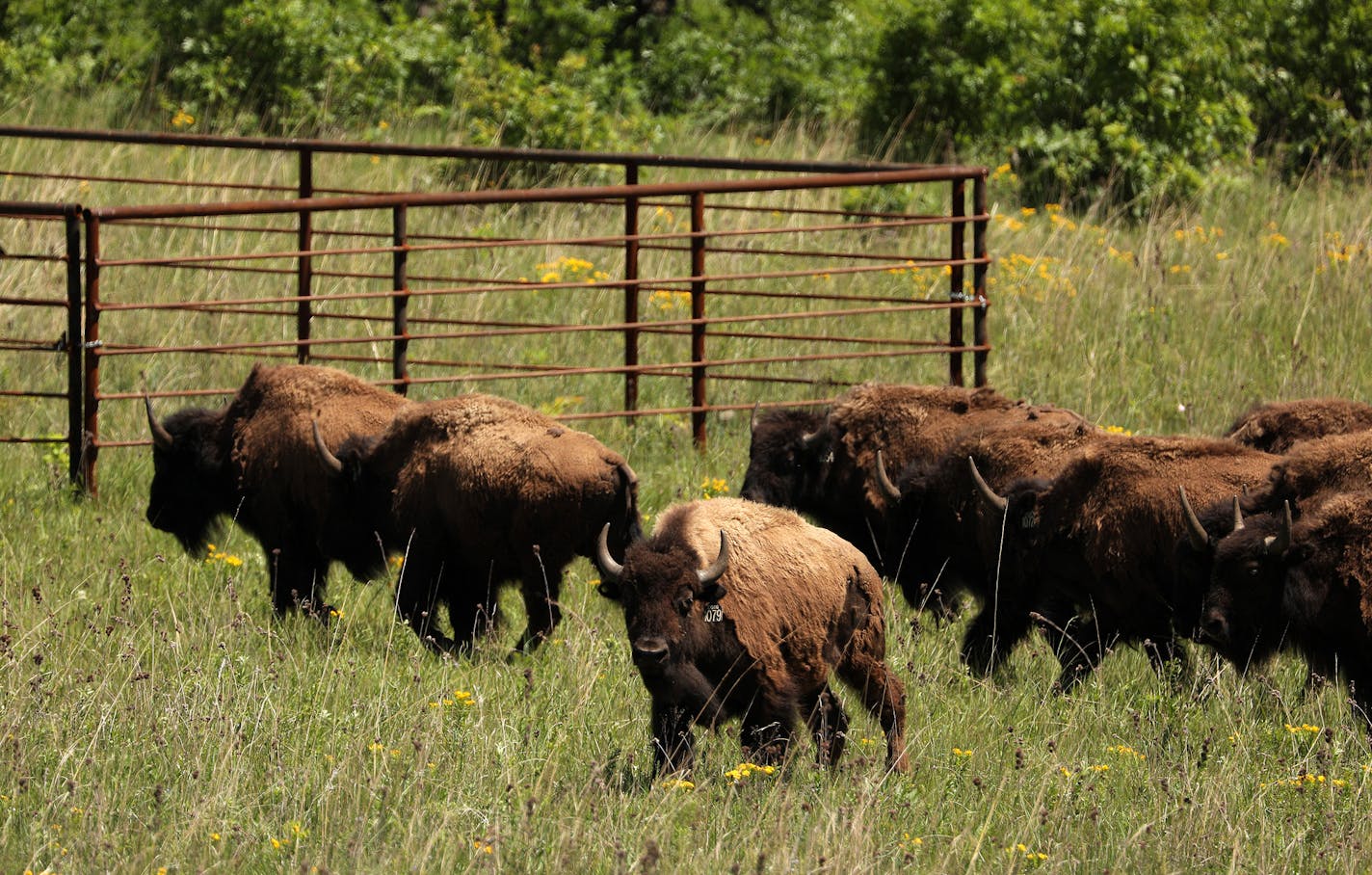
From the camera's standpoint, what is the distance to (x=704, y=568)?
5648 mm

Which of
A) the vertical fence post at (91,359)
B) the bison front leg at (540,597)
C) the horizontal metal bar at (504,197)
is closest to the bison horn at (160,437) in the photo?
the vertical fence post at (91,359)

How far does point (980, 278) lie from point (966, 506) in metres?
3.51

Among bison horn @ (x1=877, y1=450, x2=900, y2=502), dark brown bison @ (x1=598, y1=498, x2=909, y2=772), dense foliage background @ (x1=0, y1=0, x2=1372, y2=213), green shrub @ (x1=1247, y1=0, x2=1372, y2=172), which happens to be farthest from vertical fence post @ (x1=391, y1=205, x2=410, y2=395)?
green shrub @ (x1=1247, y1=0, x2=1372, y2=172)

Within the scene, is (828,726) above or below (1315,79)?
below

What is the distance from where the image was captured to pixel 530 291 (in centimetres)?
1302

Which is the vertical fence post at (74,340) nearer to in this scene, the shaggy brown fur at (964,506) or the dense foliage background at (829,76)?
the shaggy brown fur at (964,506)

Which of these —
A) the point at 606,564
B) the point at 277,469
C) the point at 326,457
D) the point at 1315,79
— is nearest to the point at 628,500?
the point at 606,564

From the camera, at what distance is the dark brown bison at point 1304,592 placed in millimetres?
6242

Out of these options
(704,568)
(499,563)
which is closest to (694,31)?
(499,563)

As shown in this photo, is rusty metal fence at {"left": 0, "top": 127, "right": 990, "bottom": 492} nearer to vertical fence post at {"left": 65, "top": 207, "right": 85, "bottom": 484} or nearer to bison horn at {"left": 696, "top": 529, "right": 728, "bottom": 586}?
vertical fence post at {"left": 65, "top": 207, "right": 85, "bottom": 484}

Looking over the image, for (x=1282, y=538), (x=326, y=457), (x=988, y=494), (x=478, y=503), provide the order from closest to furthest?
(x=1282, y=538) → (x=478, y=503) → (x=988, y=494) → (x=326, y=457)

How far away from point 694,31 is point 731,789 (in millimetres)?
16104

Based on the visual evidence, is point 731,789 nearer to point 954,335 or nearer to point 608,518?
point 608,518

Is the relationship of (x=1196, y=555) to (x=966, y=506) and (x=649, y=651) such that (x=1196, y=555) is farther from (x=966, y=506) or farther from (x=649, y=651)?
(x=649, y=651)
